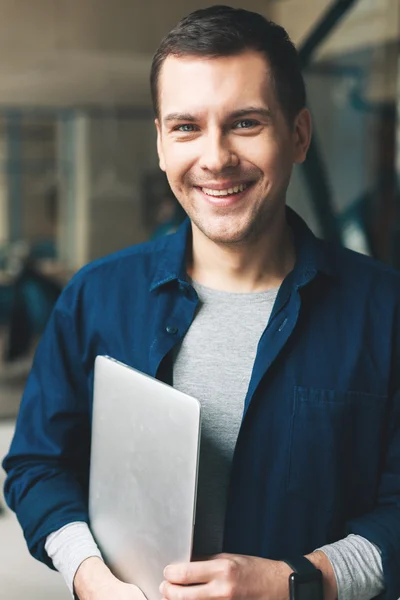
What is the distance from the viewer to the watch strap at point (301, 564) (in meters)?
1.04

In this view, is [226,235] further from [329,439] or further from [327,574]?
[327,574]

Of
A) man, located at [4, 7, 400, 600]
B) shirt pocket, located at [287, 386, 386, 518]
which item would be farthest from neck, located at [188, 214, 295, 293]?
shirt pocket, located at [287, 386, 386, 518]

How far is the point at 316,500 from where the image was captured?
45.4 inches

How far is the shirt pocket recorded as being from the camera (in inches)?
44.9

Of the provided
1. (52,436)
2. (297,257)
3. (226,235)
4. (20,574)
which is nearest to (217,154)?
(226,235)

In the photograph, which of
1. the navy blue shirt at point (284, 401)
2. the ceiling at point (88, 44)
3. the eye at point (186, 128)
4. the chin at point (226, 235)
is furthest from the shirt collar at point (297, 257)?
the ceiling at point (88, 44)

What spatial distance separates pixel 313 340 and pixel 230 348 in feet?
0.44

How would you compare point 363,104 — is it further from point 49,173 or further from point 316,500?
point 316,500

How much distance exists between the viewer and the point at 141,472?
108 centimetres

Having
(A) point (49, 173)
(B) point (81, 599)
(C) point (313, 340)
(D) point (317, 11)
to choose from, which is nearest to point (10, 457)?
(B) point (81, 599)

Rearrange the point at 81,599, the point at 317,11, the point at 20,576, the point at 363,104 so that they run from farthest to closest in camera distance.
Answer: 1. the point at 363,104
2. the point at 317,11
3. the point at 20,576
4. the point at 81,599

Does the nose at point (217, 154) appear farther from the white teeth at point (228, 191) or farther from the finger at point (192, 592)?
the finger at point (192, 592)

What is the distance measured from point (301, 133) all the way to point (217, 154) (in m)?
0.20

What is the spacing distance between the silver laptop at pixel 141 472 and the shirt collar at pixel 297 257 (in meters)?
0.19
